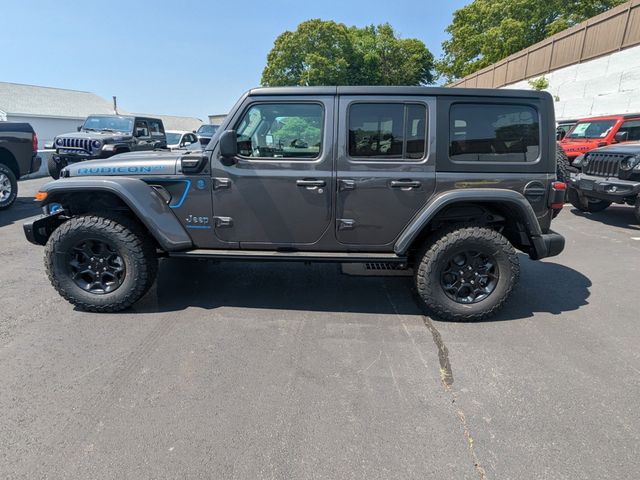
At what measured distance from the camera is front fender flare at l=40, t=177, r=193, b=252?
325 centimetres

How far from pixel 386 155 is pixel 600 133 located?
1031cm

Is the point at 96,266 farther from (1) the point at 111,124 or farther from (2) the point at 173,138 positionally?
(2) the point at 173,138

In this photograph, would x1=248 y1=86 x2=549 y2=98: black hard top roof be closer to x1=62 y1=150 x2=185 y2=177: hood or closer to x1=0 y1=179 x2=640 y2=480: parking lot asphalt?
x1=62 y1=150 x2=185 y2=177: hood

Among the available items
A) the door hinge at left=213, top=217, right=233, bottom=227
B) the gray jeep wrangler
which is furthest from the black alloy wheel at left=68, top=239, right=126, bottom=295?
the door hinge at left=213, top=217, right=233, bottom=227

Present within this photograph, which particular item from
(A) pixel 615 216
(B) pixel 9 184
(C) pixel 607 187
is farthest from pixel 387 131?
(B) pixel 9 184

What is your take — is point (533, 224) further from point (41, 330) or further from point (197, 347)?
point (41, 330)

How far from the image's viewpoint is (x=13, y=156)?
7582 millimetres

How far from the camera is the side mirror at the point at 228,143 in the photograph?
3127 mm

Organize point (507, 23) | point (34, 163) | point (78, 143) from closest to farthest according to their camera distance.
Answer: point (34, 163) → point (78, 143) → point (507, 23)

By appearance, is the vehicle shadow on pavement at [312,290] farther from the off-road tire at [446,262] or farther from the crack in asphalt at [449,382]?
the crack in asphalt at [449,382]

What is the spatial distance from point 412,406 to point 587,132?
11891 mm

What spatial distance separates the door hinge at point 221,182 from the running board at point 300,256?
24.1 inches

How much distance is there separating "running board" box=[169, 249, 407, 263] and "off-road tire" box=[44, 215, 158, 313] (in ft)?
1.07

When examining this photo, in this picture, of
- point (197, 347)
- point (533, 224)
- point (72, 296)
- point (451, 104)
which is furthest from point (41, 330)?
point (533, 224)
